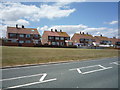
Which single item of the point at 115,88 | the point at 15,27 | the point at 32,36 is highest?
the point at 15,27

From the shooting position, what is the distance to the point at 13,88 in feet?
16.3

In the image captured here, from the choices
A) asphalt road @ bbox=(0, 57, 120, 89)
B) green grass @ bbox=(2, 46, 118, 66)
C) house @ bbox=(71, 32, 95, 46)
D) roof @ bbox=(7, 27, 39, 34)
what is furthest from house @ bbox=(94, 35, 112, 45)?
asphalt road @ bbox=(0, 57, 120, 89)

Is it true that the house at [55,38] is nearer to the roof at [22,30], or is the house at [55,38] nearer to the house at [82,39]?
the roof at [22,30]

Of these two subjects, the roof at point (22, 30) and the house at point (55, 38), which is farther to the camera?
the house at point (55, 38)

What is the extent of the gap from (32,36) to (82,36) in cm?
3590

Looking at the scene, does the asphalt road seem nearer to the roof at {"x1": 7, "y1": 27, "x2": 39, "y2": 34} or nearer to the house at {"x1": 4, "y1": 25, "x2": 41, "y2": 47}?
the house at {"x1": 4, "y1": 25, "x2": 41, "y2": 47}

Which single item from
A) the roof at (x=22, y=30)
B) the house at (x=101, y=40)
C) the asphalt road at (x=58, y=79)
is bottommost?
the asphalt road at (x=58, y=79)

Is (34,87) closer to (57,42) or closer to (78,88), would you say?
(78,88)

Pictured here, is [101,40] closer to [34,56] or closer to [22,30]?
[22,30]

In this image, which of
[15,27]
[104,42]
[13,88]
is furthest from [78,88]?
[104,42]

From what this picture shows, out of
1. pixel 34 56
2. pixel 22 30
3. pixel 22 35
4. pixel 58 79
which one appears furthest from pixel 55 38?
pixel 58 79

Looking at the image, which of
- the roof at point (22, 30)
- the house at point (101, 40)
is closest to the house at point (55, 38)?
the roof at point (22, 30)

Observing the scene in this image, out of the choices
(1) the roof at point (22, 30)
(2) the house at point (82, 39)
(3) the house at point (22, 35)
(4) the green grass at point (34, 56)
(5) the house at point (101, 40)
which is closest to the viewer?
(4) the green grass at point (34, 56)

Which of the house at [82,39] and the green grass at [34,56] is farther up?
the house at [82,39]
